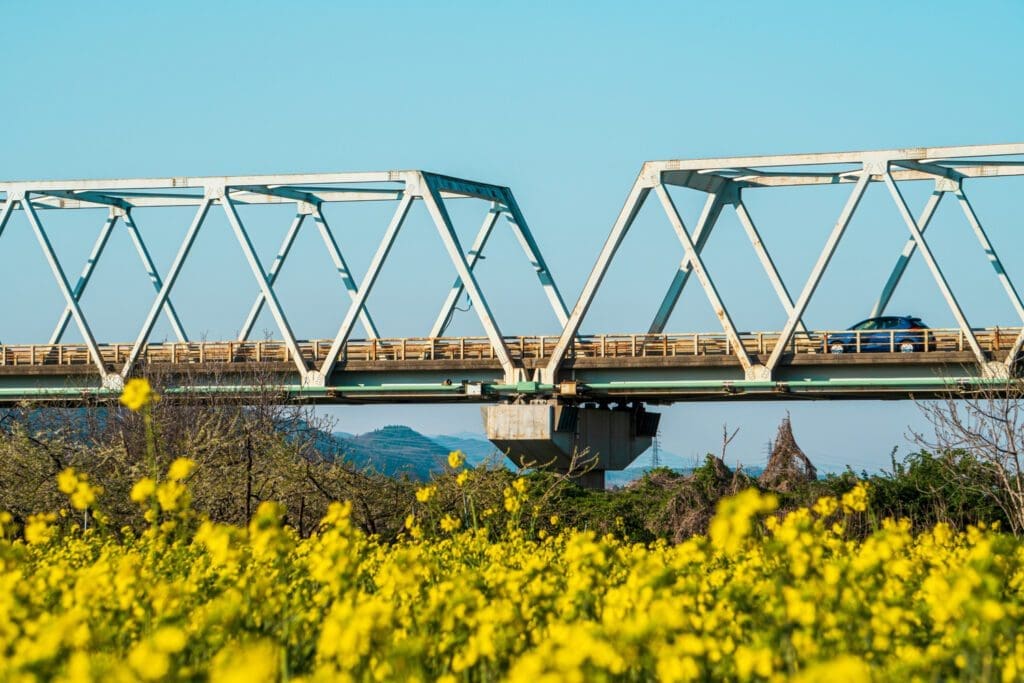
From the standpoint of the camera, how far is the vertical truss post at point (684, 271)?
4747cm

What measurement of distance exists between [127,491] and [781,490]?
45.4 feet

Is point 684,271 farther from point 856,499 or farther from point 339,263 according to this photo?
point 856,499

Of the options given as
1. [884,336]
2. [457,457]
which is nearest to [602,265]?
[884,336]

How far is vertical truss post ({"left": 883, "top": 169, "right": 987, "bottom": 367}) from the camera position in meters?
41.3

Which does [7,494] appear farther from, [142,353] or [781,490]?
[142,353]

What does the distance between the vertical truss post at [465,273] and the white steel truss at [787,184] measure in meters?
1.29

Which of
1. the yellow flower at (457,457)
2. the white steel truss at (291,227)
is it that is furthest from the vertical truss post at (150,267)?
the yellow flower at (457,457)

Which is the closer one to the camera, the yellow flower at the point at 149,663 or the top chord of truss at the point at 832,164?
the yellow flower at the point at 149,663

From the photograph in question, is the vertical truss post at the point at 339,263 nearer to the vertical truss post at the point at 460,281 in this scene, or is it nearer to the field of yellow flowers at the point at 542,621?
the vertical truss post at the point at 460,281

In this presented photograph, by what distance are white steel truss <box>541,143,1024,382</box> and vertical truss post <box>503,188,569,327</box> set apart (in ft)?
13.2

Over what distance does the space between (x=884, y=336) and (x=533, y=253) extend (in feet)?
42.6

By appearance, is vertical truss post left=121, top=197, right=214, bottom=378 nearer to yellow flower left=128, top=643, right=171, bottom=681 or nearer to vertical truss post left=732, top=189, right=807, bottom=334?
vertical truss post left=732, top=189, right=807, bottom=334

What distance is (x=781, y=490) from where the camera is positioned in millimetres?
31391

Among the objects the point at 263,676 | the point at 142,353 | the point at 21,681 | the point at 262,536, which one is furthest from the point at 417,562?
the point at 142,353
